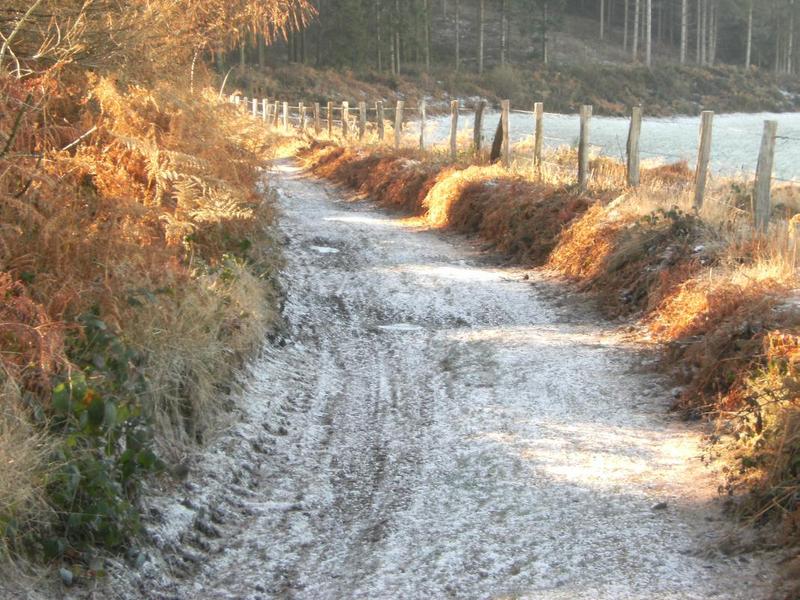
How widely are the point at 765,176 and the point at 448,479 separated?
17.7 feet

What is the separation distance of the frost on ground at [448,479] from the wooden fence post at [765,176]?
196 centimetres

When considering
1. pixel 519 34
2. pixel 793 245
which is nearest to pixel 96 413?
pixel 793 245

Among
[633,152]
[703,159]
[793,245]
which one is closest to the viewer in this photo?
[793,245]

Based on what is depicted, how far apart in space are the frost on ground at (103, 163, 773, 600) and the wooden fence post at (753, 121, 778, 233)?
6.44 ft

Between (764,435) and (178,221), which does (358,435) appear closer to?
(178,221)

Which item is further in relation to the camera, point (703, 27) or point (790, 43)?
point (790, 43)

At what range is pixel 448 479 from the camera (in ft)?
18.3

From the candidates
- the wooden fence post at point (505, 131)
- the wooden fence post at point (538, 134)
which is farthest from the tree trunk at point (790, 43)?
the wooden fence post at point (538, 134)

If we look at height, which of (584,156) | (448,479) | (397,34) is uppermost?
(397,34)

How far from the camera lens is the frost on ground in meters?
4.41

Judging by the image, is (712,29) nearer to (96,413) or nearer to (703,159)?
(703,159)

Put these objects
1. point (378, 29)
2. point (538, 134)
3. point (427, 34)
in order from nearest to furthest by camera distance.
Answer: point (538, 134), point (378, 29), point (427, 34)

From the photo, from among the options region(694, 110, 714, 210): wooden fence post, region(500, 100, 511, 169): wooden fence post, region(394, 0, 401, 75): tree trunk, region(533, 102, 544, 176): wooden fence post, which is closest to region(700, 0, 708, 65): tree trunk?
region(394, 0, 401, 75): tree trunk

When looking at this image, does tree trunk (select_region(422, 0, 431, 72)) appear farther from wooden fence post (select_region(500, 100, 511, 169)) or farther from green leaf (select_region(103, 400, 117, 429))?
green leaf (select_region(103, 400, 117, 429))
